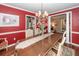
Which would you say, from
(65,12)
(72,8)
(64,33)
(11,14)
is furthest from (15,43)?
(72,8)

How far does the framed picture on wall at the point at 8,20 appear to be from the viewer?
5.80 feet

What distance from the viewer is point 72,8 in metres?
1.83

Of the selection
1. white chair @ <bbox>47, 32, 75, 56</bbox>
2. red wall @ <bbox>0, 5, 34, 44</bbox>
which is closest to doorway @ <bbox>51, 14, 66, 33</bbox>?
white chair @ <bbox>47, 32, 75, 56</bbox>

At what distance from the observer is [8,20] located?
1.80 meters

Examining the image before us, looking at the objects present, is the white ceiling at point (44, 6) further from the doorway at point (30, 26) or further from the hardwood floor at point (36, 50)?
the hardwood floor at point (36, 50)

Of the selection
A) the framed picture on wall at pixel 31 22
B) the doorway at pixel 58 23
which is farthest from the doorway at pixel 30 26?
the doorway at pixel 58 23

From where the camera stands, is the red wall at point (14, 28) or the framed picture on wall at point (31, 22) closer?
the red wall at point (14, 28)

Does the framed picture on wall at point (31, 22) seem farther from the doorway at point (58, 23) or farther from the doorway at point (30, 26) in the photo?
the doorway at point (58, 23)

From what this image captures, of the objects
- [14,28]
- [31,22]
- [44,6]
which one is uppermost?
[44,6]

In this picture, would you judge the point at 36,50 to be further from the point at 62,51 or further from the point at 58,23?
the point at 58,23

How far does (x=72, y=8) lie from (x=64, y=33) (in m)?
0.51

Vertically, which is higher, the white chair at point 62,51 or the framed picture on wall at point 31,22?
the framed picture on wall at point 31,22

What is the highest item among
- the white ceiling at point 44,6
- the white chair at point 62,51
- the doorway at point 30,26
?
the white ceiling at point 44,6

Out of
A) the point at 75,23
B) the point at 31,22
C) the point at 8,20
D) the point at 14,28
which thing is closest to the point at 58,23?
the point at 75,23
